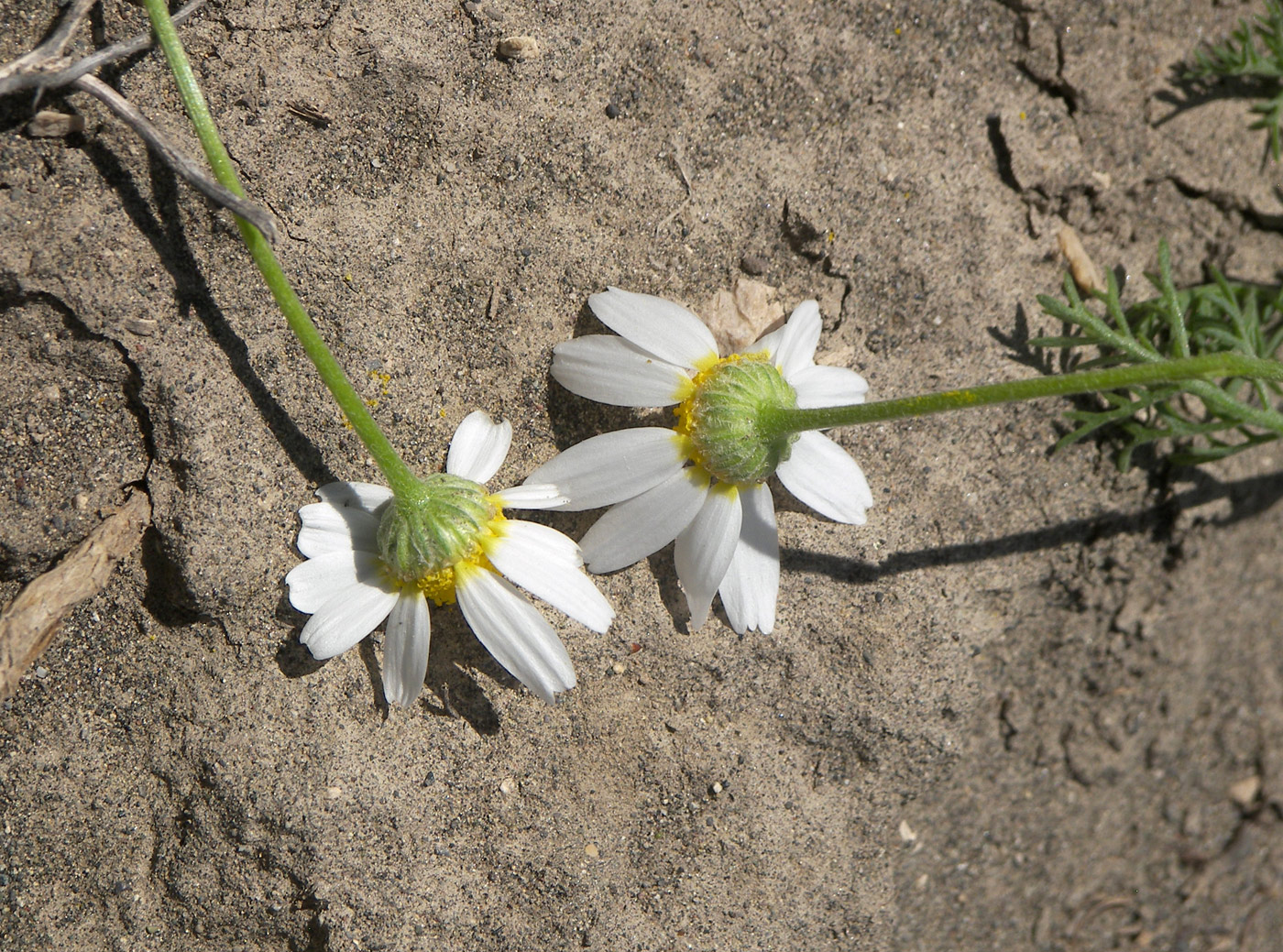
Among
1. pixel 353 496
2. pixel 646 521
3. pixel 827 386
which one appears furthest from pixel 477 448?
pixel 827 386

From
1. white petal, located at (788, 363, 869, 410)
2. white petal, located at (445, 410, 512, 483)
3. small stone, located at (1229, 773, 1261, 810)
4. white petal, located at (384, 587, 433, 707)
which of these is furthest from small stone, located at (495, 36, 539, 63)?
small stone, located at (1229, 773, 1261, 810)

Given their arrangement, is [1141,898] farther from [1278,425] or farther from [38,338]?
[38,338]

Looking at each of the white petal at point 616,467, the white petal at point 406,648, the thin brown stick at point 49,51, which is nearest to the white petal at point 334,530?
the white petal at point 406,648

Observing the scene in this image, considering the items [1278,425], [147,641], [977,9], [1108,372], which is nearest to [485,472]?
[147,641]

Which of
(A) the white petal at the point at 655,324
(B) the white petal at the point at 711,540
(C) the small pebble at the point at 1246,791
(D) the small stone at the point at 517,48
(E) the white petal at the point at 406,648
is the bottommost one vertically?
(C) the small pebble at the point at 1246,791

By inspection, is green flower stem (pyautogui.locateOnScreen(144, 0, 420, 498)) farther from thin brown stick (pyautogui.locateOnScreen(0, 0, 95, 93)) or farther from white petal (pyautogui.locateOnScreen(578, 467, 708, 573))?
white petal (pyautogui.locateOnScreen(578, 467, 708, 573))

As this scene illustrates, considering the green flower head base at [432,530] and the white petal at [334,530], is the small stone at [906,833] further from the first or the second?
the white petal at [334,530]

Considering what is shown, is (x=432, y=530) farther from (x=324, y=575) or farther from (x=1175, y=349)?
(x=1175, y=349)
